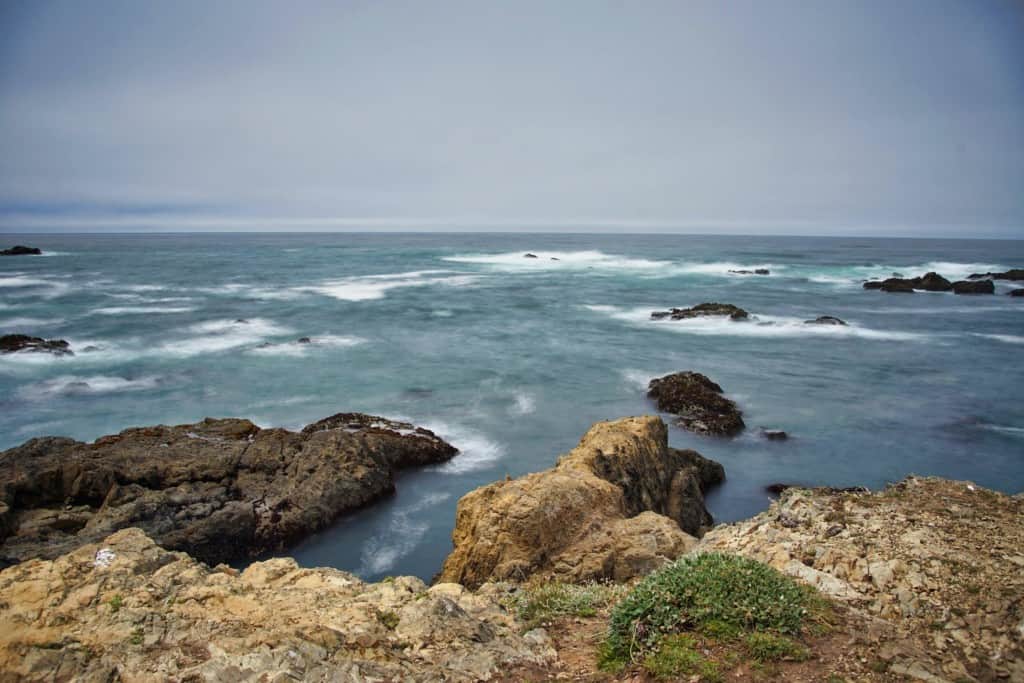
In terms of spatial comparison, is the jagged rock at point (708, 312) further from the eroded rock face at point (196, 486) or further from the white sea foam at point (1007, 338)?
the eroded rock face at point (196, 486)

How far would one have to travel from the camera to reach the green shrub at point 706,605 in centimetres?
509

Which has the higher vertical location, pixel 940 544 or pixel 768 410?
pixel 940 544

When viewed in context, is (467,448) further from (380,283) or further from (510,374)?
(380,283)

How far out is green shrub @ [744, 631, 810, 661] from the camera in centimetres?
477

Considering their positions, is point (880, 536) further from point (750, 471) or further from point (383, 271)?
point (383, 271)

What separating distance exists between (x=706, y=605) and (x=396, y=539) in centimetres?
838

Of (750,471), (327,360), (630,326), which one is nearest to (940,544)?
(750,471)

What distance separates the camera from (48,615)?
4906 millimetres

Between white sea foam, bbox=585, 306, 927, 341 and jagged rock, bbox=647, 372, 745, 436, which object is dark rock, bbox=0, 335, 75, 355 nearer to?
jagged rock, bbox=647, 372, 745, 436

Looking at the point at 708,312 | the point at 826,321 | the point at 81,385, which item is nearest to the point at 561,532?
the point at 81,385

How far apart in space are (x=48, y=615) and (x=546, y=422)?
14.6m

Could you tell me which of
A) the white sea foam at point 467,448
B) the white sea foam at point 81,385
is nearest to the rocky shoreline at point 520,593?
the white sea foam at point 467,448

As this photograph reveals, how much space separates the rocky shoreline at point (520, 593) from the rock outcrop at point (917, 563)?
0.07ft

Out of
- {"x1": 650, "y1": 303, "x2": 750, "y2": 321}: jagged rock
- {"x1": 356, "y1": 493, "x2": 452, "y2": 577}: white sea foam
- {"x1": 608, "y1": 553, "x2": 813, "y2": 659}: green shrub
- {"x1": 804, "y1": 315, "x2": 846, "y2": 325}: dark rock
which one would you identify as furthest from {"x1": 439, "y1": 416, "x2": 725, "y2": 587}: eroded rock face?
{"x1": 804, "y1": 315, "x2": 846, "y2": 325}: dark rock
